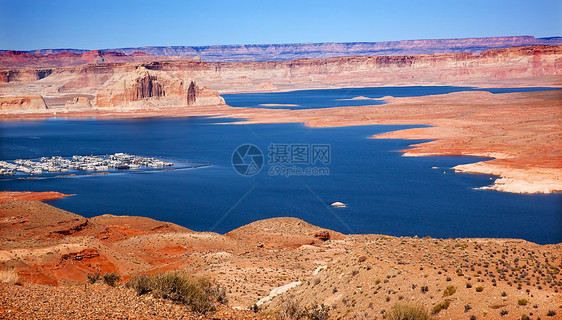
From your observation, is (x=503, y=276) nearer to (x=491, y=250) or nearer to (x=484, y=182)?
(x=491, y=250)

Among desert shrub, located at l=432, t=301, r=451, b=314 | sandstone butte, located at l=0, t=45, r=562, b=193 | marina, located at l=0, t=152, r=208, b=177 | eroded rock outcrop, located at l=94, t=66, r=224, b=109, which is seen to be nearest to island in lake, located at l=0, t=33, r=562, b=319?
desert shrub, located at l=432, t=301, r=451, b=314

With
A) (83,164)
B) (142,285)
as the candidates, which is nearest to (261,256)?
(142,285)

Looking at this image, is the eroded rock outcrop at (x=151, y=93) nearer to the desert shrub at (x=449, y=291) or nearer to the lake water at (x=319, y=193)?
the lake water at (x=319, y=193)

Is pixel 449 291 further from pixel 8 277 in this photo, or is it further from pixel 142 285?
pixel 8 277

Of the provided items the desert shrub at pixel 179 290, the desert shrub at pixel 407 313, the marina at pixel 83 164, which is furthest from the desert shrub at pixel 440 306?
the marina at pixel 83 164

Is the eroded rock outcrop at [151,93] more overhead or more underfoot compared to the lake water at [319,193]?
more overhead

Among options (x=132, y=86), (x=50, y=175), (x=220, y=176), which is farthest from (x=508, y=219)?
(x=132, y=86)

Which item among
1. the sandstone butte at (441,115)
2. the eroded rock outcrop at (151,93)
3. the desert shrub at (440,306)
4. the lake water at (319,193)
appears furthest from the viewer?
the eroded rock outcrop at (151,93)
